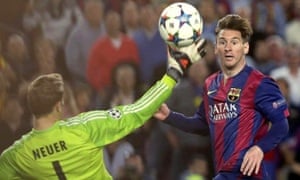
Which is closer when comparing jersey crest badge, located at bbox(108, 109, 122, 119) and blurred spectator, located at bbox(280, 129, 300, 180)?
jersey crest badge, located at bbox(108, 109, 122, 119)

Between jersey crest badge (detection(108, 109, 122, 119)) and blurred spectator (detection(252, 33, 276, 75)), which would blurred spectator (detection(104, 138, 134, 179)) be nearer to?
blurred spectator (detection(252, 33, 276, 75))

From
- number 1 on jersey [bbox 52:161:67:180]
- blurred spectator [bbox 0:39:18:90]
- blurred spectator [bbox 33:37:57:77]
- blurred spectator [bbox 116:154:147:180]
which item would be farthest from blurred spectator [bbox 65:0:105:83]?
number 1 on jersey [bbox 52:161:67:180]

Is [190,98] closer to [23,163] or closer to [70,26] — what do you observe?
[70,26]

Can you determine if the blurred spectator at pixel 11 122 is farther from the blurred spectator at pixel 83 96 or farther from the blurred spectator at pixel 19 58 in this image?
the blurred spectator at pixel 83 96

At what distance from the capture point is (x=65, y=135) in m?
6.09

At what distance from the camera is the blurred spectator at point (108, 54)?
1051 centimetres

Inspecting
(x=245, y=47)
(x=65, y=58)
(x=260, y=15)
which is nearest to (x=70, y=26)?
(x=65, y=58)

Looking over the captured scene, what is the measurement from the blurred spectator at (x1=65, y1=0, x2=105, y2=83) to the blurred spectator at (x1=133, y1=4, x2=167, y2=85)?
443 mm

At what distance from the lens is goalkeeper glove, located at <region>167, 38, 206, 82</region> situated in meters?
6.20

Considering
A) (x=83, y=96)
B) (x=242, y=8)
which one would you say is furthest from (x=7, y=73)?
(x=242, y=8)

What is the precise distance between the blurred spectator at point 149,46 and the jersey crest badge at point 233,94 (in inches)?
153

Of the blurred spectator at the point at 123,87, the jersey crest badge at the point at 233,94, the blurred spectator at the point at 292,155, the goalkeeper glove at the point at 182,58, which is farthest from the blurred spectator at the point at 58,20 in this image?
the goalkeeper glove at the point at 182,58

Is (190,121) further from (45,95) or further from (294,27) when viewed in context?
(294,27)

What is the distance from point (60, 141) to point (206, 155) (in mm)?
4408
